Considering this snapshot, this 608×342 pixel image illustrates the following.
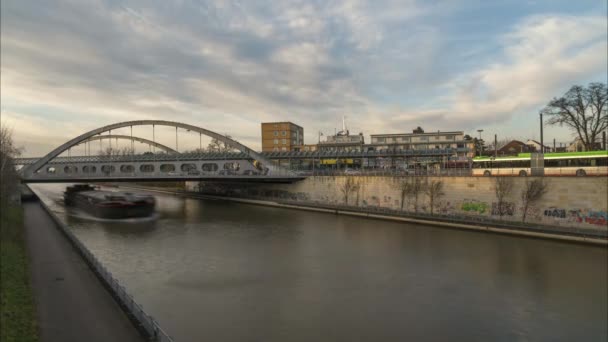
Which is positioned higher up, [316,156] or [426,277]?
[316,156]

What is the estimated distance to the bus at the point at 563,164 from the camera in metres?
27.7

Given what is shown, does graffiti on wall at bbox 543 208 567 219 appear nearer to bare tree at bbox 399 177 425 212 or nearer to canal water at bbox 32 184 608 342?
canal water at bbox 32 184 608 342

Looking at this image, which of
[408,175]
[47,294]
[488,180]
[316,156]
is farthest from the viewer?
[316,156]

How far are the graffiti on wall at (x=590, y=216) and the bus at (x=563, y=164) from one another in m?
2.71

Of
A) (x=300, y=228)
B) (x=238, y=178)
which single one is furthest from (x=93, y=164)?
(x=300, y=228)

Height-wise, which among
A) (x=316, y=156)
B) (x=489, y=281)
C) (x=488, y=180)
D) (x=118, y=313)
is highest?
(x=316, y=156)

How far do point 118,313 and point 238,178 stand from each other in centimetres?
3999

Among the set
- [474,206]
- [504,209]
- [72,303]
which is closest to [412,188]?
[474,206]

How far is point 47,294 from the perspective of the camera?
1130 centimetres

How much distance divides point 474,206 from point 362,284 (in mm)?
19924

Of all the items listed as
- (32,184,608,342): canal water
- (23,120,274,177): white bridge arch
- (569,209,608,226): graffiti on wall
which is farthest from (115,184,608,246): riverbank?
(23,120,274,177): white bridge arch

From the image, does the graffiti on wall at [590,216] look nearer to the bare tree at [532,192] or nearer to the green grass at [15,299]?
the bare tree at [532,192]

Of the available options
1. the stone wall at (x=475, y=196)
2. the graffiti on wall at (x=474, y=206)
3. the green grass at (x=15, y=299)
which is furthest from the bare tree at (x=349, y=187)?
the green grass at (x=15, y=299)

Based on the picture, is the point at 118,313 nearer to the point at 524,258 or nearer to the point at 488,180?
the point at 524,258
